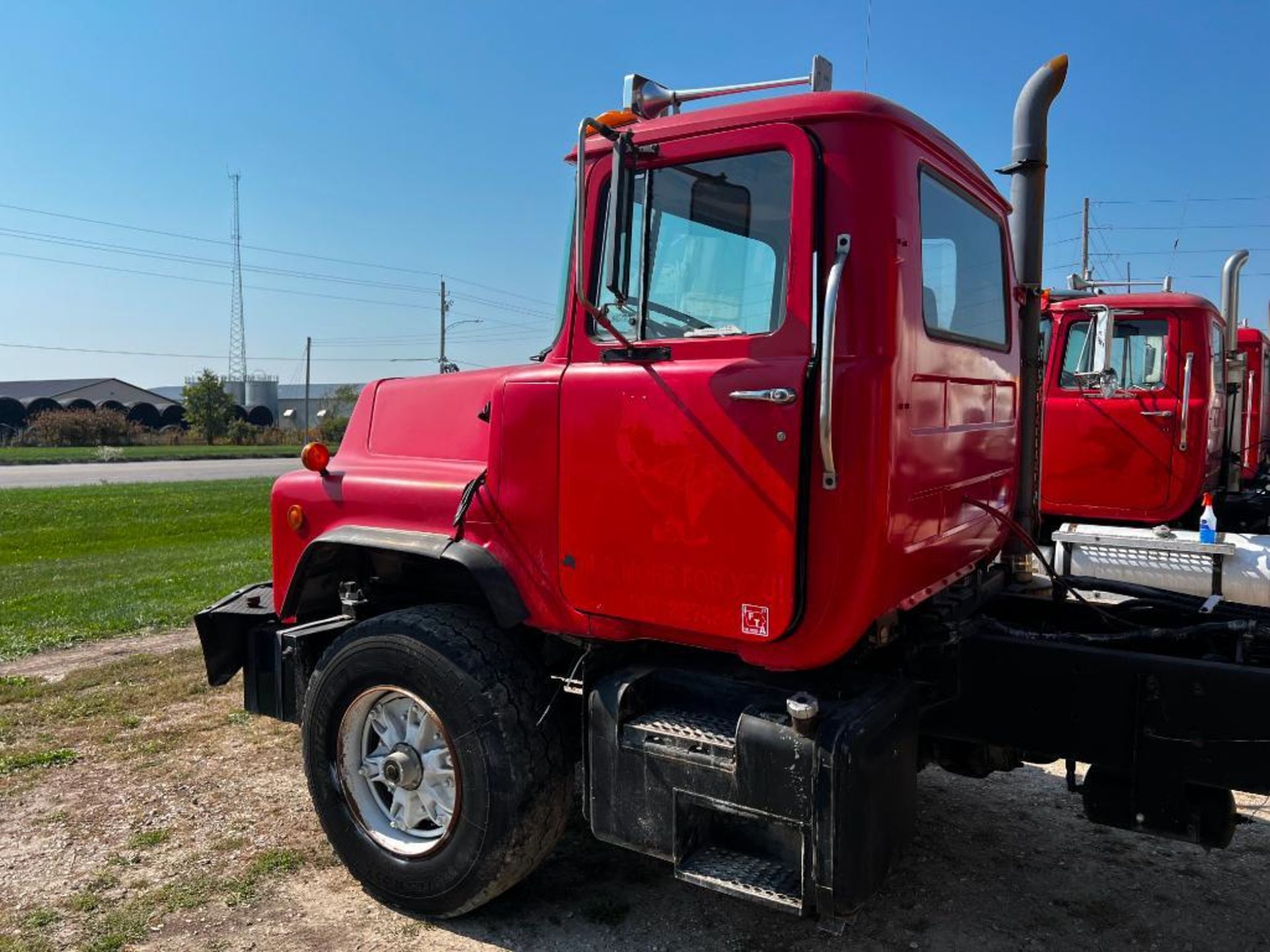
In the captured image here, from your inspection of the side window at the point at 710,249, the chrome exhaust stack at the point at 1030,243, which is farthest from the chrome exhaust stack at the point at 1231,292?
the side window at the point at 710,249

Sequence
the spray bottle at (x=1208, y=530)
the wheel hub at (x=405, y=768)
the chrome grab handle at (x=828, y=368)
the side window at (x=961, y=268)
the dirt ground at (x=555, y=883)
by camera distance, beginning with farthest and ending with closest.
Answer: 1. the spray bottle at (x=1208, y=530)
2. the wheel hub at (x=405, y=768)
3. the dirt ground at (x=555, y=883)
4. the side window at (x=961, y=268)
5. the chrome grab handle at (x=828, y=368)

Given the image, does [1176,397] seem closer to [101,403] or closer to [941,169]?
[941,169]

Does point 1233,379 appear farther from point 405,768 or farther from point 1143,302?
point 405,768

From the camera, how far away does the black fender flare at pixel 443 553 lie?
329 cm

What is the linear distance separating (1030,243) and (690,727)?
259 centimetres

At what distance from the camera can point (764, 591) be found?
276 cm

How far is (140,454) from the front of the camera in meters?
37.3

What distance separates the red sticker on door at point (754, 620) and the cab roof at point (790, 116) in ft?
4.64

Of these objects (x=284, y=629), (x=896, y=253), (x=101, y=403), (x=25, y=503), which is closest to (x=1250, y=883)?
(x=896, y=253)

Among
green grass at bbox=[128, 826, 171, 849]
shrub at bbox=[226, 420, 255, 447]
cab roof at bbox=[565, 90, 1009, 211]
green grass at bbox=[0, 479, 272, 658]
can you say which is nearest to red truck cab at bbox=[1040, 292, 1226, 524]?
cab roof at bbox=[565, 90, 1009, 211]

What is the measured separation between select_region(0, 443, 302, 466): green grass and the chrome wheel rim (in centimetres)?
3330

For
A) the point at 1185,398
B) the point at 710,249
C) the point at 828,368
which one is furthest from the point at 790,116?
the point at 1185,398

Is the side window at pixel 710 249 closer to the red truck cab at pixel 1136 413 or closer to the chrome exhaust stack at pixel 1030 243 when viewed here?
the chrome exhaust stack at pixel 1030 243

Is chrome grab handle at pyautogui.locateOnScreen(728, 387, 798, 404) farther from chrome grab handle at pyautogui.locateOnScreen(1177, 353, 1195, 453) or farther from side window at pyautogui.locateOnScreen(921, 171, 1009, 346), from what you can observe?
chrome grab handle at pyautogui.locateOnScreen(1177, 353, 1195, 453)
